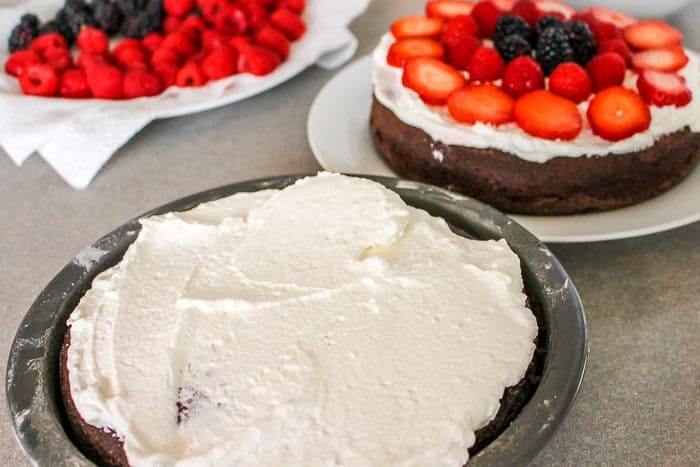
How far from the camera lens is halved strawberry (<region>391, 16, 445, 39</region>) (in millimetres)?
1713

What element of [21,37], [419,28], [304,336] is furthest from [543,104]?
[21,37]

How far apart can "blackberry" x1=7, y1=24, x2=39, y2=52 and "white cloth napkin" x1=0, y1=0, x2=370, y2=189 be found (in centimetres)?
20

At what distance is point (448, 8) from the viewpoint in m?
1.81

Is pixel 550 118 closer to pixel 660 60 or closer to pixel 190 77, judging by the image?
pixel 660 60

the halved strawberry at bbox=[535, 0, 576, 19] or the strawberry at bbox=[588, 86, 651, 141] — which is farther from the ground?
the halved strawberry at bbox=[535, 0, 576, 19]

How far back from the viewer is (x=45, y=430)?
814 mm

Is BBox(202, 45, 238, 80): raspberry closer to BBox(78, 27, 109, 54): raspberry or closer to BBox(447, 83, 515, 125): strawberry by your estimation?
Result: BBox(78, 27, 109, 54): raspberry

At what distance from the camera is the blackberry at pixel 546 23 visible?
1.58m

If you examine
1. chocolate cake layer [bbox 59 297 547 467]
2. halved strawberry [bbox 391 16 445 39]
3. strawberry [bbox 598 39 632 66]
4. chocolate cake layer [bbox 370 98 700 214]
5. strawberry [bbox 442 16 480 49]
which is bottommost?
chocolate cake layer [bbox 370 98 700 214]

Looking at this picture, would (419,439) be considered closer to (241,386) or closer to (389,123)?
(241,386)

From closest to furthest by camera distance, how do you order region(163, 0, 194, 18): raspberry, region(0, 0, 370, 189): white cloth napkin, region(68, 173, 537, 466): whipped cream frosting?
1. region(68, 173, 537, 466): whipped cream frosting
2. region(0, 0, 370, 189): white cloth napkin
3. region(163, 0, 194, 18): raspberry

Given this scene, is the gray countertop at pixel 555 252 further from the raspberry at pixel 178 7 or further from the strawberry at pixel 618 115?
the raspberry at pixel 178 7

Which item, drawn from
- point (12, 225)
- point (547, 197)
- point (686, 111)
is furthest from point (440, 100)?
point (12, 225)

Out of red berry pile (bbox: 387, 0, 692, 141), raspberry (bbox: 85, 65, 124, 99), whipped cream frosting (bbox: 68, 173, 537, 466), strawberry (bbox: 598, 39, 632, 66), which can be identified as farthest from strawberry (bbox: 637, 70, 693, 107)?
raspberry (bbox: 85, 65, 124, 99)
